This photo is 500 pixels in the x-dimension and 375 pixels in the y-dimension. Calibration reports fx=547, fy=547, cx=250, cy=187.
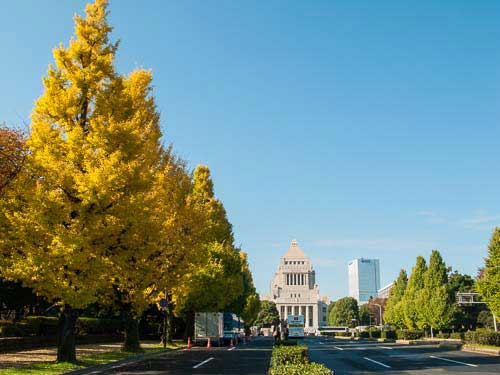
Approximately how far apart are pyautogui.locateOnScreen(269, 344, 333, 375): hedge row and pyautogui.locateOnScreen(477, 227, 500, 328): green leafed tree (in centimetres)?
3016

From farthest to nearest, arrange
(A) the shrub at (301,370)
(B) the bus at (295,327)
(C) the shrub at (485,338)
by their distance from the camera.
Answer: (B) the bus at (295,327), (C) the shrub at (485,338), (A) the shrub at (301,370)

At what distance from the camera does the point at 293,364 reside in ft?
44.3

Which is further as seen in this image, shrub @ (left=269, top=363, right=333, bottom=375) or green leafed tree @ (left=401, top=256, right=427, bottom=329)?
green leafed tree @ (left=401, top=256, right=427, bottom=329)

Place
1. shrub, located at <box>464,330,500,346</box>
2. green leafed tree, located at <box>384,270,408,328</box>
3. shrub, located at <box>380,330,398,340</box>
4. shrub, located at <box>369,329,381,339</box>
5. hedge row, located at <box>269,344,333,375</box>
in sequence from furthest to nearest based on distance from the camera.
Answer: green leafed tree, located at <box>384,270,408,328</box> → shrub, located at <box>369,329,381,339</box> → shrub, located at <box>380,330,398,340</box> → shrub, located at <box>464,330,500,346</box> → hedge row, located at <box>269,344,333,375</box>

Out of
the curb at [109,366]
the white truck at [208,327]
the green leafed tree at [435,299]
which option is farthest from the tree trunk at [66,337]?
the green leafed tree at [435,299]

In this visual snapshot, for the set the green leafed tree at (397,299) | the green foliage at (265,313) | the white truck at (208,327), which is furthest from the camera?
the green foliage at (265,313)

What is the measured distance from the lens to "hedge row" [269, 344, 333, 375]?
11930 millimetres

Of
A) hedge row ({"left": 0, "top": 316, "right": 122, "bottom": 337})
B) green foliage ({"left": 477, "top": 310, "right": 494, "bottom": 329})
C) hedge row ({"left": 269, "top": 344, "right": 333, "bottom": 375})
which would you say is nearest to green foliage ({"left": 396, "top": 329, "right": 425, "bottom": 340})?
green foliage ({"left": 477, "top": 310, "right": 494, "bottom": 329})

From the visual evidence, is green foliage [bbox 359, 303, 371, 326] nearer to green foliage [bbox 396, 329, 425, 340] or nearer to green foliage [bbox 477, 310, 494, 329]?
green foliage [bbox 477, 310, 494, 329]

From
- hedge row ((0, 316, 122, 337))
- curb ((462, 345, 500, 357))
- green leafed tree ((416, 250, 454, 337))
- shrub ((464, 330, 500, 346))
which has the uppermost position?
green leafed tree ((416, 250, 454, 337))

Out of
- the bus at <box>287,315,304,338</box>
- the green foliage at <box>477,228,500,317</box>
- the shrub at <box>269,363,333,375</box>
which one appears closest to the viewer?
the shrub at <box>269,363,333,375</box>

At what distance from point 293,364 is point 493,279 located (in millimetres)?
32580

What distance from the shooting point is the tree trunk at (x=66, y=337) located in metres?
22.0

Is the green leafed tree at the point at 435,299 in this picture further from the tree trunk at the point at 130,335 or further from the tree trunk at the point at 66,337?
the tree trunk at the point at 66,337
